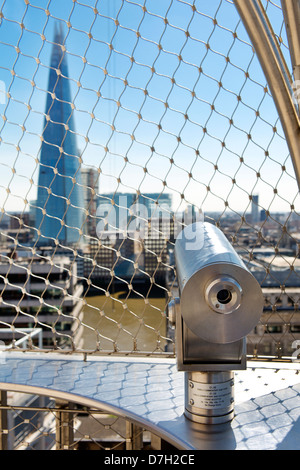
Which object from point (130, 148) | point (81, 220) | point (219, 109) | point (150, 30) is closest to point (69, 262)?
point (81, 220)

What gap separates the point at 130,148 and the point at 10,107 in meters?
0.43

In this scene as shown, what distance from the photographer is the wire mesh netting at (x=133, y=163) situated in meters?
1.19

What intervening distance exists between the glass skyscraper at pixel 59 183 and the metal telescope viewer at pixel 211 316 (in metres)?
0.56

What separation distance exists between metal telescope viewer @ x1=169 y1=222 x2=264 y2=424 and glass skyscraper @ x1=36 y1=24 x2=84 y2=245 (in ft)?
1.82

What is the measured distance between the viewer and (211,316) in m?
0.62

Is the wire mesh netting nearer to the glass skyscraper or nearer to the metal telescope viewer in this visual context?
the glass skyscraper

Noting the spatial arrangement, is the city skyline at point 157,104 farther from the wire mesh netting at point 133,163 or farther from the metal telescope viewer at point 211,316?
the metal telescope viewer at point 211,316

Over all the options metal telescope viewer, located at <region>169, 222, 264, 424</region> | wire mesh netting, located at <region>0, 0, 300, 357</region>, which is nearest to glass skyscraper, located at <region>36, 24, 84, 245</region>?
wire mesh netting, located at <region>0, 0, 300, 357</region>

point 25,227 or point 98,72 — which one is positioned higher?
point 98,72

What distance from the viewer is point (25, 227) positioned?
4.15 feet

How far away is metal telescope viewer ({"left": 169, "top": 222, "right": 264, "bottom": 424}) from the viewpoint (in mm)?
615

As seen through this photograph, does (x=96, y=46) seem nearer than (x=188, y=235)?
No

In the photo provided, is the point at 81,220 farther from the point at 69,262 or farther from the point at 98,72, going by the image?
the point at 98,72

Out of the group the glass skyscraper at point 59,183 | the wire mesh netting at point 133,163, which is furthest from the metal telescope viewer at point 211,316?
the glass skyscraper at point 59,183
